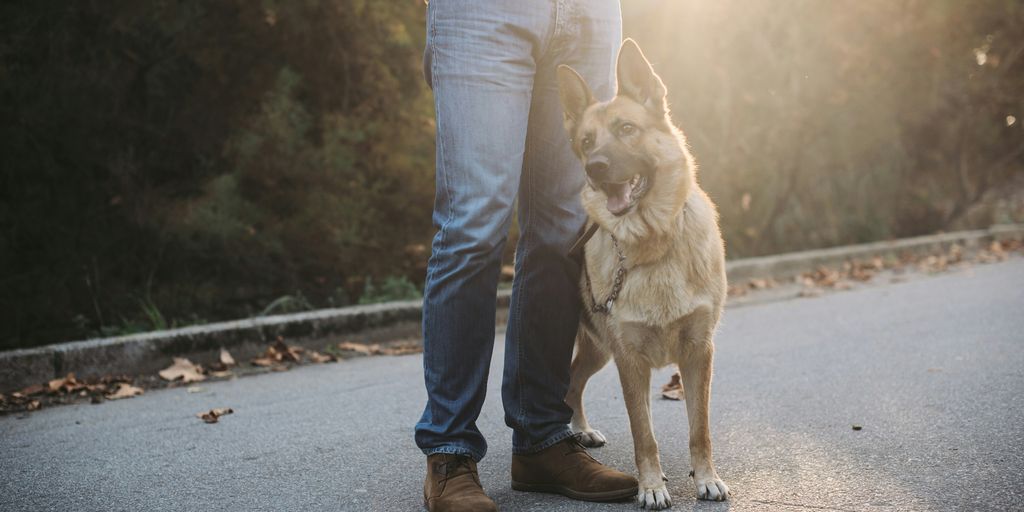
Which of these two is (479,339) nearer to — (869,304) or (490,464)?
(490,464)

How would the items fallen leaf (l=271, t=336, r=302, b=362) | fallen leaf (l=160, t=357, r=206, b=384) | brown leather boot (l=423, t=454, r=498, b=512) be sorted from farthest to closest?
fallen leaf (l=271, t=336, r=302, b=362), fallen leaf (l=160, t=357, r=206, b=384), brown leather boot (l=423, t=454, r=498, b=512)

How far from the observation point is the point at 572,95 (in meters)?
2.93

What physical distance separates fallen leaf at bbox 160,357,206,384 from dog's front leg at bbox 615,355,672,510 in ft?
10.1

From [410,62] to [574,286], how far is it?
3.94 meters

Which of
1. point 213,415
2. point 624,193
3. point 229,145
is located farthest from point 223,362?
point 624,193

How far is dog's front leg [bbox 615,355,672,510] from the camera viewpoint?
2.66 m

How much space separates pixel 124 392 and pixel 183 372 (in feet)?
1.30

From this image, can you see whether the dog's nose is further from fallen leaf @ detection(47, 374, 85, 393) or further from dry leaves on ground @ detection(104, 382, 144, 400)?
fallen leaf @ detection(47, 374, 85, 393)

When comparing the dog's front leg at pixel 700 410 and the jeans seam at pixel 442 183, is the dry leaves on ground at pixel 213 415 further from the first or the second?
the dog's front leg at pixel 700 410

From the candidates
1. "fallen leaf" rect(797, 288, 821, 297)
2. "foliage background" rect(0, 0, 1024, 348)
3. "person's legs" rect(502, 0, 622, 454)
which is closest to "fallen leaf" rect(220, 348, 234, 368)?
"foliage background" rect(0, 0, 1024, 348)

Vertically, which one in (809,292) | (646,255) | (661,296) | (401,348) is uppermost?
(646,255)

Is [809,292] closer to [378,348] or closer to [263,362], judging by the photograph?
[378,348]

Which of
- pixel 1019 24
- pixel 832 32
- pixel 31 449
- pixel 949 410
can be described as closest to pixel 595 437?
pixel 949 410

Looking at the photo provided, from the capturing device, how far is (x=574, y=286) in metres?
3.05
